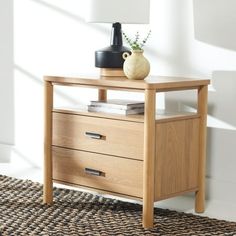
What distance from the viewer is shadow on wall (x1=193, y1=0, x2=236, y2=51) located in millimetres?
3289

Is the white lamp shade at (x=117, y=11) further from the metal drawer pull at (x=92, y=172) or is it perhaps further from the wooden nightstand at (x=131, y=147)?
the metal drawer pull at (x=92, y=172)

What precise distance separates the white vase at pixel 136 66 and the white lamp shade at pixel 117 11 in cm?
22

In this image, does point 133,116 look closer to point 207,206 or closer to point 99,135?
point 99,135

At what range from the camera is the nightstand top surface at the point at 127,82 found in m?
2.88

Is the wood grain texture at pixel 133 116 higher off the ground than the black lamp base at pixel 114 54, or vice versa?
the black lamp base at pixel 114 54

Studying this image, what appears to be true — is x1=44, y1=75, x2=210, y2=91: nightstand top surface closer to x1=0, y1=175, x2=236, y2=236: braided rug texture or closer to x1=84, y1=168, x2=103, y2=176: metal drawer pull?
x1=84, y1=168, x2=103, y2=176: metal drawer pull

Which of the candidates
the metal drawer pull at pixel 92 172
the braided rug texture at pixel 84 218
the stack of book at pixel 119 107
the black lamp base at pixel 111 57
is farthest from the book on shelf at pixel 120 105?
the braided rug texture at pixel 84 218

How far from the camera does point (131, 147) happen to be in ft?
9.75

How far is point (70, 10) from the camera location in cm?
397

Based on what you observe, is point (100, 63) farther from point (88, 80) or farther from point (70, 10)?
point (70, 10)

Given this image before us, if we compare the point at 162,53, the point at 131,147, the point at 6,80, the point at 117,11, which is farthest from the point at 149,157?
the point at 6,80

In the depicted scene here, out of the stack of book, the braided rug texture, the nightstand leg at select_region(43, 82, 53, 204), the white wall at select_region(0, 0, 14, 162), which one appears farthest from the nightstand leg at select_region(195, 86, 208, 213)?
the white wall at select_region(0, 0, 14, 162)

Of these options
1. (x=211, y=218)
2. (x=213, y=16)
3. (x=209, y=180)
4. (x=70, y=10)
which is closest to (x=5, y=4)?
(x=70, y=10)

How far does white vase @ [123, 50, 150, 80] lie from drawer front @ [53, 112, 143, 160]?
9.3 inches
